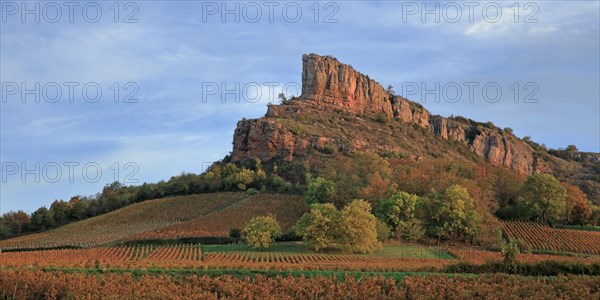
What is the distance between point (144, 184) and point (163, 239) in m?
42.5

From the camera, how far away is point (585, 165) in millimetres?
141375

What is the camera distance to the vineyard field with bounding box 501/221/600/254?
5972 centimetres

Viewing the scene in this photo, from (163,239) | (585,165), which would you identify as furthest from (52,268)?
(585,165)

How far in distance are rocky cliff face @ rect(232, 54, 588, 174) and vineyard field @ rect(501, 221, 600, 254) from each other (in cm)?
3853

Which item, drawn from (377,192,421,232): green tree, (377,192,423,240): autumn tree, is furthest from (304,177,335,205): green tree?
(377,192,421,232): green tree

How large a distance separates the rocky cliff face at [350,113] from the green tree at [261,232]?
1596 inches

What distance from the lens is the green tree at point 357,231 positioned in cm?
5291

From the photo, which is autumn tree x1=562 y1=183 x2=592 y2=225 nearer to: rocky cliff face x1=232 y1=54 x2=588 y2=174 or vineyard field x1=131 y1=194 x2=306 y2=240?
vineyard field x1=131 y1=194 x2=306 y2=240

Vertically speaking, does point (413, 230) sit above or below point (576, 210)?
below

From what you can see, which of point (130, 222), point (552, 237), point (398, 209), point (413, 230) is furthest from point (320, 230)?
point (130, 222)

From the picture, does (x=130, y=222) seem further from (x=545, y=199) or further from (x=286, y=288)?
(x=286, y=288)

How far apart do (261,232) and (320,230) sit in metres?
5.97

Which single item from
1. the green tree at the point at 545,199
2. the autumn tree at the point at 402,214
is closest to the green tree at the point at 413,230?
the autumn tree at the point at 402,214

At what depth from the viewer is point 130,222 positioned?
80000mm
